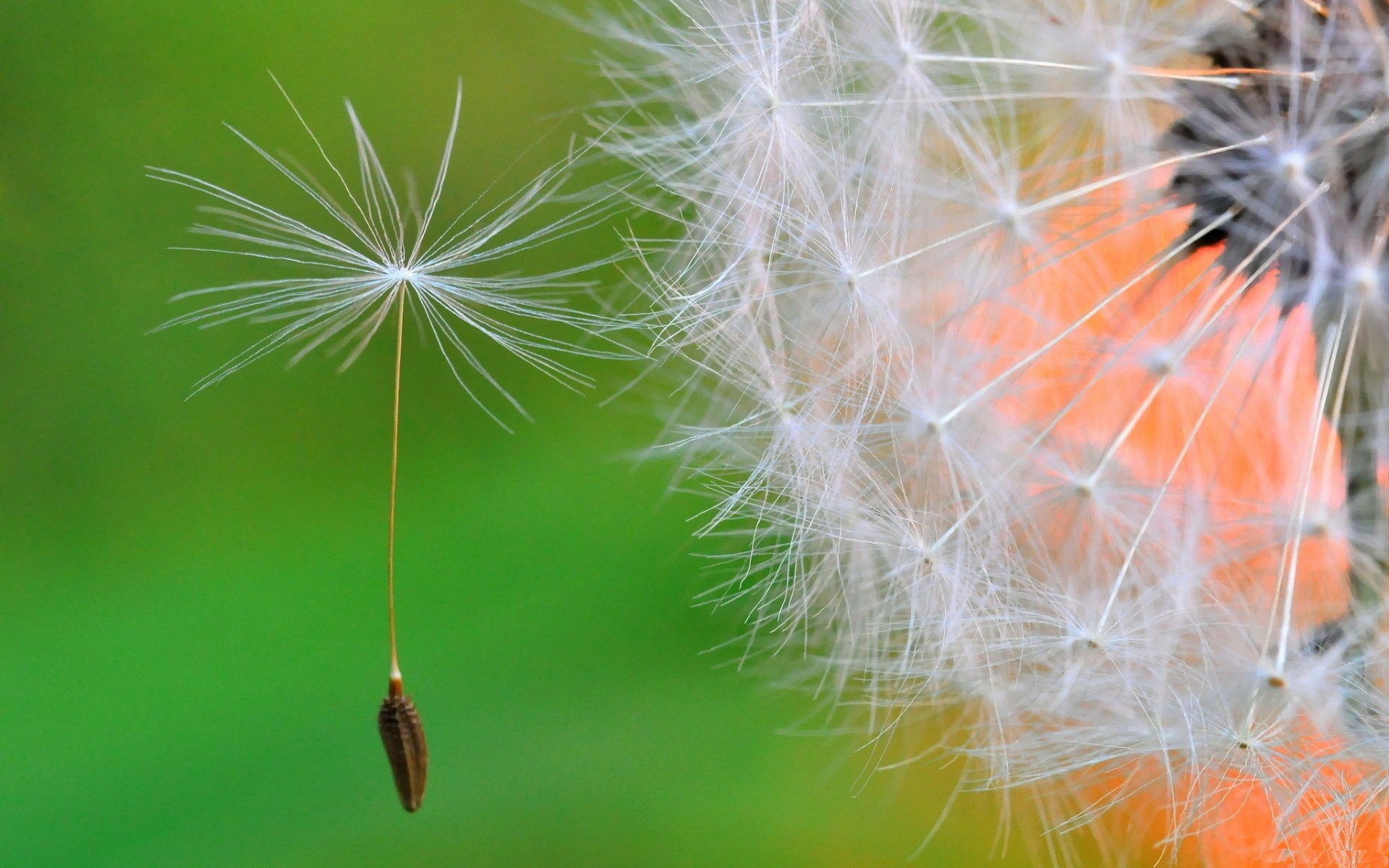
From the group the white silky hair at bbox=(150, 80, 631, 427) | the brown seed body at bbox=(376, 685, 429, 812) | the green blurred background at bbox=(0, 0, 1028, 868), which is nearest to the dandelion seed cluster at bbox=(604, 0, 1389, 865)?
the white silky hair at bbox=(150, 80, 631, 427)

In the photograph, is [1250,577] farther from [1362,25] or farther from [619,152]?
[619,152]

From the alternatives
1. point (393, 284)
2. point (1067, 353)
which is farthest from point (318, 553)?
point (1067, 353)

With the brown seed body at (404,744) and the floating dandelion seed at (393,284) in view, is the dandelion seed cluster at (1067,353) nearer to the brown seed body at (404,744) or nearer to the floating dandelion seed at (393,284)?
the floating dandelion seed at (393,284)

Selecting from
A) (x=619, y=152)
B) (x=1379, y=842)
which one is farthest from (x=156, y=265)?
(x=1379, y=842)

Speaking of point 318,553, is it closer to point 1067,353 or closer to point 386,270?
point 386,270

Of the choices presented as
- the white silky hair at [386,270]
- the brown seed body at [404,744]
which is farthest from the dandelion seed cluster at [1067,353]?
the brown seed body at [404,744]

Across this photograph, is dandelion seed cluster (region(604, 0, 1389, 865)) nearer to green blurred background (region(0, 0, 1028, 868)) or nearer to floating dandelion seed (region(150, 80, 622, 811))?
floating dandelion seed (region(150, 80, 622, 811))

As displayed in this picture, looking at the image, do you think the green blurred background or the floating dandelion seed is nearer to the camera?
the floating dandelion seed
